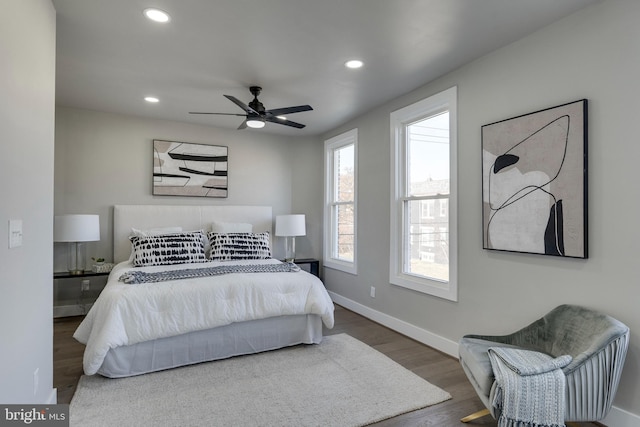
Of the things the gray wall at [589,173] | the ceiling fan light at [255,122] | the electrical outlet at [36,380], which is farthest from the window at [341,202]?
the electrical outlet at [36,380]

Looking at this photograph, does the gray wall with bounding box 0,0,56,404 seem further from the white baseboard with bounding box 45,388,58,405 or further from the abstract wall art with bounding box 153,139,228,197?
the abstract wall art with bounding box 153,139,228,197

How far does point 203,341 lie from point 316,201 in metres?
3.12

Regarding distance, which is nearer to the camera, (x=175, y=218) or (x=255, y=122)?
(x=255, y=122)

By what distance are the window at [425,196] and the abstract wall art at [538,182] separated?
16.8 inches

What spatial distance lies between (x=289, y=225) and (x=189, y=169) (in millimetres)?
1632


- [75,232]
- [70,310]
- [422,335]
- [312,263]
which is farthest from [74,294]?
[422,335]

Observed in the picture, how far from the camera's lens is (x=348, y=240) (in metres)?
4.98

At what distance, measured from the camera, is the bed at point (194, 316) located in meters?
2.62

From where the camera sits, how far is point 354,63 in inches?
118

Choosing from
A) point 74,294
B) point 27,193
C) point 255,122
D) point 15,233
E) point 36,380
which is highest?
point 255,122

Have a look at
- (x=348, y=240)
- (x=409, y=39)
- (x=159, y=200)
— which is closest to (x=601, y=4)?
(x=409, y=39)

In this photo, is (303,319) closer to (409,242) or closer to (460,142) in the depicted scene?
(409,242)

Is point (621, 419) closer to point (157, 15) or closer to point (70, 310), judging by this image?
point (157, 15)

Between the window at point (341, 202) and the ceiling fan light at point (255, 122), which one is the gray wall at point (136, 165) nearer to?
the window at point (341, 202)
